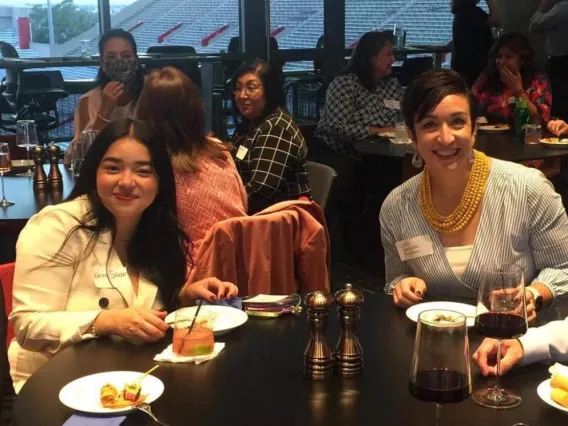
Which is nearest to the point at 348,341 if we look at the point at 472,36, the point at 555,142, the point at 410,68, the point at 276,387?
the point at 276,387

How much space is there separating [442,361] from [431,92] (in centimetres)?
116

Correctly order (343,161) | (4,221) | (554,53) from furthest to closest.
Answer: (554,53)
(343,161)
(4,221)

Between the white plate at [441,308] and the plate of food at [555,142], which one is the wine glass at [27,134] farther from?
the plate of food at [555,142]

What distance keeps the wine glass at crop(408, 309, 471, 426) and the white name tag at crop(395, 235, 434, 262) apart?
3.21 ft

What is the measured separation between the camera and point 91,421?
1425 millimetres

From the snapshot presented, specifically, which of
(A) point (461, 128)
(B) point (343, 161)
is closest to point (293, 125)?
(B) point (343, 161)

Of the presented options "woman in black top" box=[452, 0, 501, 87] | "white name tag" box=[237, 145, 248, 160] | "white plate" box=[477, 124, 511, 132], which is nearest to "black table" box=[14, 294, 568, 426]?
"white name tag" box=[237, 145, 248, 160]

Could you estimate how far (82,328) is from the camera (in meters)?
1.83

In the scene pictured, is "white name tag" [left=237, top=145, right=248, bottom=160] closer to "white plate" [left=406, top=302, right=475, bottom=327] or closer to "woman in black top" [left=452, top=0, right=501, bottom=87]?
"white plate" [left=406, top=302, right=475, bottom=327]

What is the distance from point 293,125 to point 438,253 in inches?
73.4

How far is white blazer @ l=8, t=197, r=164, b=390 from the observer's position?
1894mm

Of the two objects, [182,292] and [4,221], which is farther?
[4,221]

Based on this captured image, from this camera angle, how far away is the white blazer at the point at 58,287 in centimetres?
189

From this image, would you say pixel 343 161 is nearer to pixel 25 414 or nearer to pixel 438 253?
pixel 438 253
